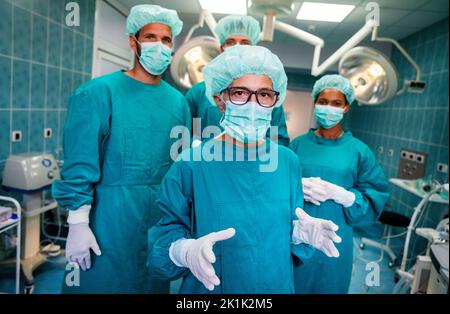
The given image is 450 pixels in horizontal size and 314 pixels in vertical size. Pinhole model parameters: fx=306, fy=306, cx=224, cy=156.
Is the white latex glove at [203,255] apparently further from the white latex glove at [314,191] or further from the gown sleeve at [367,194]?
the gown sleeve at [367,194]

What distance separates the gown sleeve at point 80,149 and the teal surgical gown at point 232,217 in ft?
0.94

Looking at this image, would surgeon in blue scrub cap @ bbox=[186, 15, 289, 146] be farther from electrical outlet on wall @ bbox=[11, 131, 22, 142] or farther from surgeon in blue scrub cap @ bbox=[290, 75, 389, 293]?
electrical outlet on wall @ bbox=[11, 131, 22, 142]

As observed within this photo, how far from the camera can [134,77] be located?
3.28ft

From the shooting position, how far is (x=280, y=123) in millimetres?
958

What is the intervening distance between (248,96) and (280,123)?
24cm

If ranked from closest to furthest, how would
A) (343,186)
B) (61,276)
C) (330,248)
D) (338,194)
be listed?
(330,248)
(338,194)
(343,186)
(61,276)

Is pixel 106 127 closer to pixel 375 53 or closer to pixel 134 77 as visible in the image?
pixel 134 77

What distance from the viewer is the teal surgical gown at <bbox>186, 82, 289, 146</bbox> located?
3.08 ft

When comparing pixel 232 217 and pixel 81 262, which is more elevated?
pixel 232 217

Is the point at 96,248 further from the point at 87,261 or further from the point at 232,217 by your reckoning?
the point at 232,217

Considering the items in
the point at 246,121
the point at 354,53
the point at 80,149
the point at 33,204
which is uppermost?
the point at 354,53

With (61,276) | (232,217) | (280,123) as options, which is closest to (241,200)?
(232,217)

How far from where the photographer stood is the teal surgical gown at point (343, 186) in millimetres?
1141
